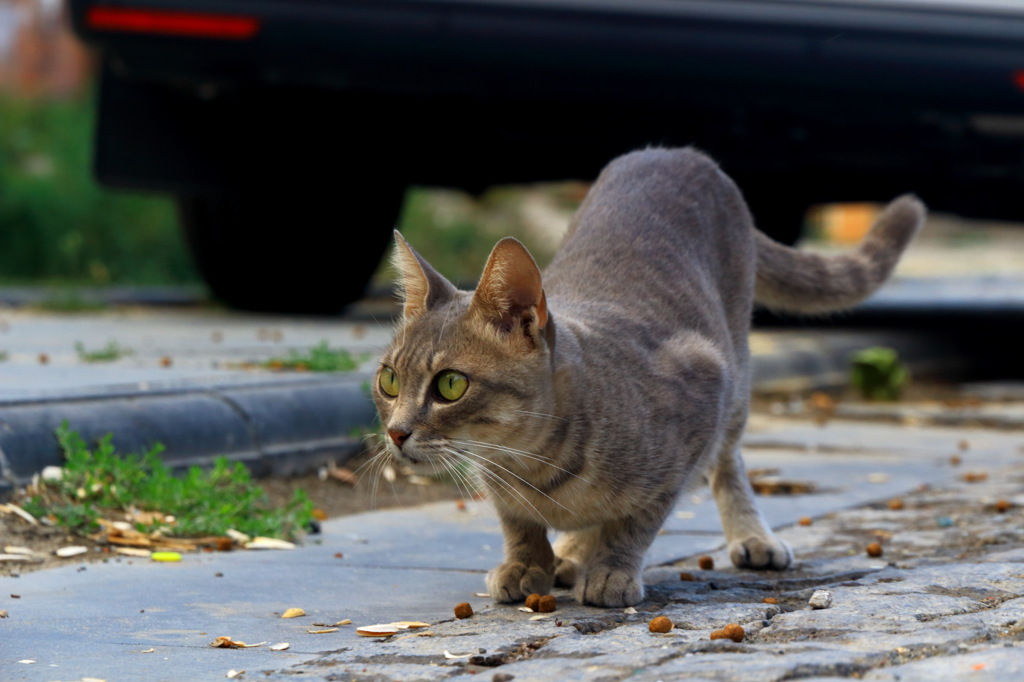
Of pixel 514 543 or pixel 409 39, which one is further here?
pixel 409 39

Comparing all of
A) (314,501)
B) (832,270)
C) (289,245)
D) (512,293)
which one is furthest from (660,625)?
(289,245)

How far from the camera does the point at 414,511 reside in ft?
12.5

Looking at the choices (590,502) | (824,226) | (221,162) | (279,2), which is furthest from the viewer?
(824,226)

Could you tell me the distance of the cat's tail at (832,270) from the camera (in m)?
3.62

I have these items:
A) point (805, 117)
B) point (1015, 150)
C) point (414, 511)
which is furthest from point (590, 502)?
point (1015, 150)

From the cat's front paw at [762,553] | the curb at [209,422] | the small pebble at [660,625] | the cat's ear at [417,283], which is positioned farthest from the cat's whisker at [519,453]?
the curb at [209,422]

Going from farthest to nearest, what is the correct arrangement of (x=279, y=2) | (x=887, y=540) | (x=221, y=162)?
(x=221, y=162) < (x=279, y=2) < (x=887, y=540)

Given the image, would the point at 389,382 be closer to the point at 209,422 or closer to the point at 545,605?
the point at 545,605

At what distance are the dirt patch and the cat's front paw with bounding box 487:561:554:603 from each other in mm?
627

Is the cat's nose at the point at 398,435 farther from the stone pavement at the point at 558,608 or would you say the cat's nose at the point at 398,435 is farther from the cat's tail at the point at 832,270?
the cat's tail at the point at 832,270

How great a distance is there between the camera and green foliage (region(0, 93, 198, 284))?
420 inches

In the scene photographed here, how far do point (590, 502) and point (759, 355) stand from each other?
12.5ft

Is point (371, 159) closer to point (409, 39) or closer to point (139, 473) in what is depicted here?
point (409, 39)

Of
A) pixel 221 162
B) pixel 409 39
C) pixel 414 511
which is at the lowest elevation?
pixel 414 511
